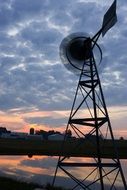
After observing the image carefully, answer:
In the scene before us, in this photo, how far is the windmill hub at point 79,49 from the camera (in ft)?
80.2

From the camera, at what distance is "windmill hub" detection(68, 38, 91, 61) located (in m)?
24.5

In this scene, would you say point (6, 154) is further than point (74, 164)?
Yes

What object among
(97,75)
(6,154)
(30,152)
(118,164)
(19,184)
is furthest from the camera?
(30,152)

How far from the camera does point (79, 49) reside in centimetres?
2475

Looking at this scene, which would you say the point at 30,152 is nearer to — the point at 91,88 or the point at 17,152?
the point at 17,152

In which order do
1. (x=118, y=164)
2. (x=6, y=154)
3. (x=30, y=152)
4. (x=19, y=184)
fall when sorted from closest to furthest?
1. (x=118, y=164)
2. (x=19, y=184)
3. (x=6, y=154)
4. (x=30, y=152)

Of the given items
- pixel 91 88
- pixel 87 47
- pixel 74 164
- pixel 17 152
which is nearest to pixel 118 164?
pixel 74 164

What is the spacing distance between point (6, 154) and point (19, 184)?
34331mm

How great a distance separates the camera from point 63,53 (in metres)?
24.8

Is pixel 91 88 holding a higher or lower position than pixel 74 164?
higher

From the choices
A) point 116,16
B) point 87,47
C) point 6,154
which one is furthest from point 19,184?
point 6,154

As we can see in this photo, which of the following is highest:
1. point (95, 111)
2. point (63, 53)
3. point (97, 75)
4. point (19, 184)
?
point (63, 53)

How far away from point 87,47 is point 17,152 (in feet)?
141

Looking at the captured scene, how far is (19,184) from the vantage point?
2748cm
